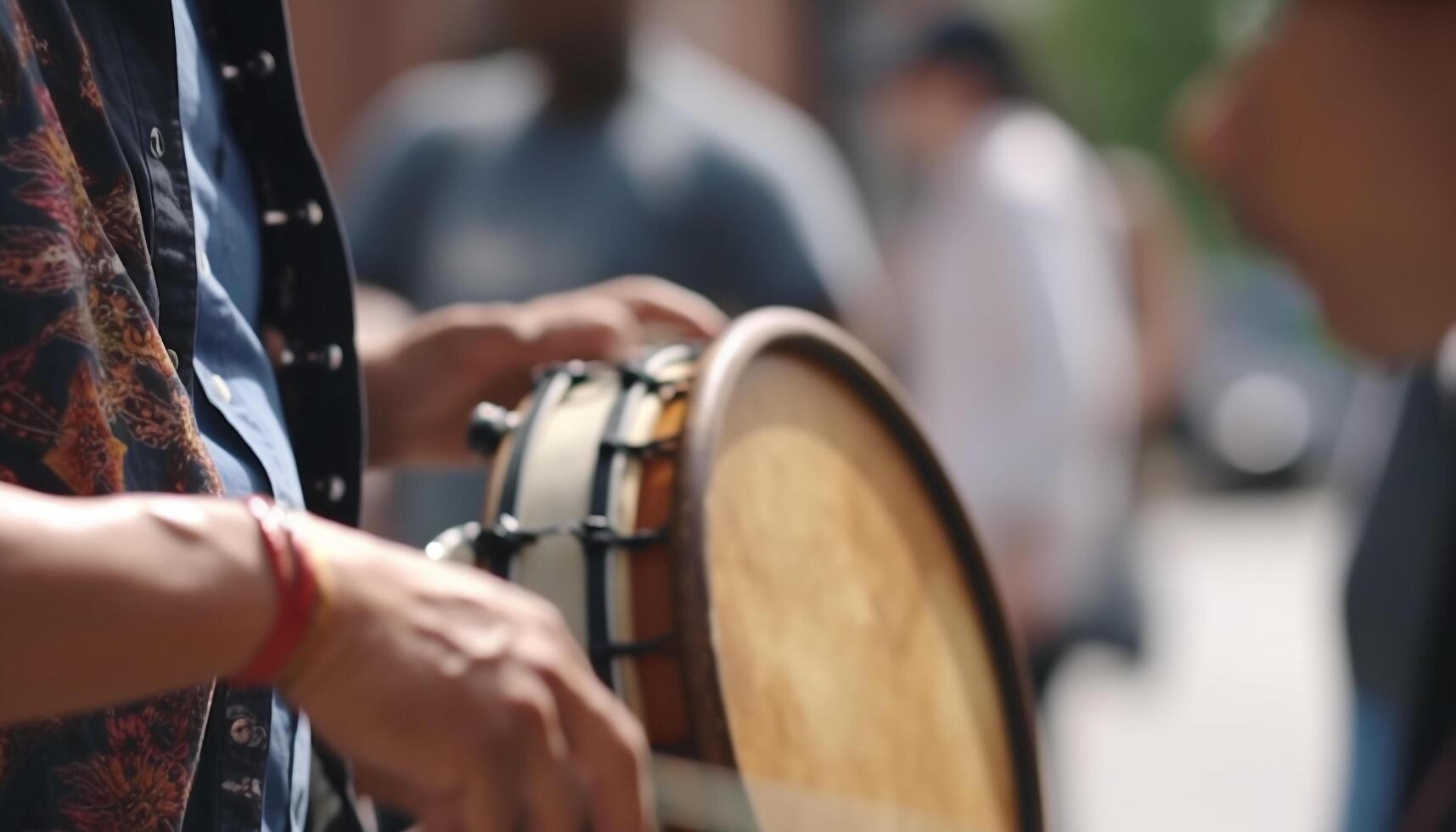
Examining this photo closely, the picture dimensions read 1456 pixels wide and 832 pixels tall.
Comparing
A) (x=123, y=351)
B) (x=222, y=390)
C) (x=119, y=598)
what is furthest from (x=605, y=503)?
(x=119, y=598)

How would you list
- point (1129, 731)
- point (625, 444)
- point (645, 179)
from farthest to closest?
point (1129, 731) → point (645, 179) → point (625, 444)

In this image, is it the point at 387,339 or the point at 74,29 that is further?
the point at 387,339

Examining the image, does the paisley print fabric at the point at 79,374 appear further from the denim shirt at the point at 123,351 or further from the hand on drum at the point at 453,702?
the hand on drum at the point at 453,702

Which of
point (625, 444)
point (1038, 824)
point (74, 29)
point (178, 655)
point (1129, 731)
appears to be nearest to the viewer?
point (178, 655)

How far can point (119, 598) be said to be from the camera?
904 mm

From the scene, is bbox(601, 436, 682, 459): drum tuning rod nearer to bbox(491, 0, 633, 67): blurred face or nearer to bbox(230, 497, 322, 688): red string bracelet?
bbox(230, 497, 322, 688): red string bracelet

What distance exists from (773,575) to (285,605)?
1.97ft

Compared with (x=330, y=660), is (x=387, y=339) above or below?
below

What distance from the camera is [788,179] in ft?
11.2

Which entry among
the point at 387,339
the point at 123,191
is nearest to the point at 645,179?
the point at 387,339

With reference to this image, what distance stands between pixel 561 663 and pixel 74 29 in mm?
458

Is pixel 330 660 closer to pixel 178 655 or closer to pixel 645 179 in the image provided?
pixel 178 655

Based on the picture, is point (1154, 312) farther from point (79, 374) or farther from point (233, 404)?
point (79, 374)

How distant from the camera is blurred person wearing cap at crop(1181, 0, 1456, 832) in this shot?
2.43 meters
